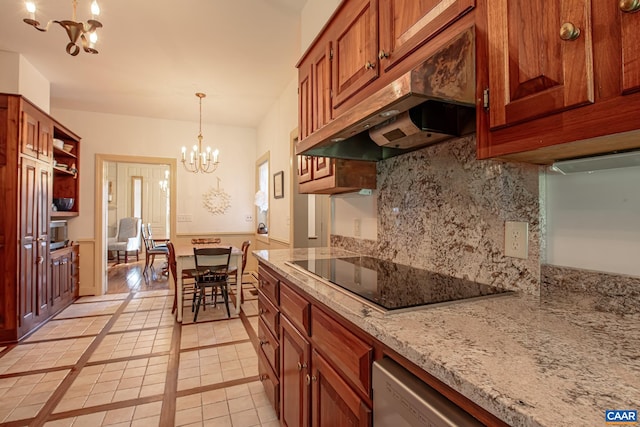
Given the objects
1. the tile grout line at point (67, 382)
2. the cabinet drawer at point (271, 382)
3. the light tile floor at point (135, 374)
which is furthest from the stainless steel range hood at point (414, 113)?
the tile grout line at point (67, 382)

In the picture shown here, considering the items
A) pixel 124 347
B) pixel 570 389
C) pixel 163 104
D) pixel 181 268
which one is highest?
pixel 163 104

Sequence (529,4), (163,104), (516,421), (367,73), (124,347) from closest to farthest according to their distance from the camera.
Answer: (516,421), (529,4), (367,73), (124,347), (163,104)

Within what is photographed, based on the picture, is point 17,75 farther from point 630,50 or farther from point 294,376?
point 630,50

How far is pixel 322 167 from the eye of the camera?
6.38ft

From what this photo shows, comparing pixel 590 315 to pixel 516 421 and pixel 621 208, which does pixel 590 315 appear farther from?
pixel 516 421

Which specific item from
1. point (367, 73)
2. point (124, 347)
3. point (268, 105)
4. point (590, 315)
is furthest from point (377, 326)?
point (268, 105)

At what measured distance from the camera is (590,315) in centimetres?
82

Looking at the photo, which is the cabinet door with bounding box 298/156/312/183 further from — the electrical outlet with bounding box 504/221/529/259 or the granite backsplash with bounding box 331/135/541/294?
the electrical outlet with bounding box 504/221/529/259

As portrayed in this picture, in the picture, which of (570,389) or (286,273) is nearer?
(570,389)

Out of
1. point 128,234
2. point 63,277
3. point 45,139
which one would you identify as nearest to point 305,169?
point 45,139

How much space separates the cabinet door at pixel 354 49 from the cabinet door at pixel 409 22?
0.05 meters

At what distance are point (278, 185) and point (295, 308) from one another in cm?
309

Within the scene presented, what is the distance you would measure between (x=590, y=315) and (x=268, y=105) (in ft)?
14.9

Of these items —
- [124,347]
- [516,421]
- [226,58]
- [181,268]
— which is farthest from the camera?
[181,268]
